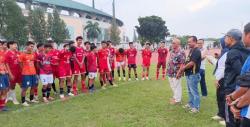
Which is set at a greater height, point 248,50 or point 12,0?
point 12,0

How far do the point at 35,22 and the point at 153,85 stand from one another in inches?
1511

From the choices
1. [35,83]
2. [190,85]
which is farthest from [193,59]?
[35,83]

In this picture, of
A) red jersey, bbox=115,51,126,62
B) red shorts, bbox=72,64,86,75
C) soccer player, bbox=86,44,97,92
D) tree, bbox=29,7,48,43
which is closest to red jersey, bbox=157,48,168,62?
red jersey, bbox=115,51,126,62

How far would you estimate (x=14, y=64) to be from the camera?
10.8 m

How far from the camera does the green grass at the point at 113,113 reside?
26.2ft

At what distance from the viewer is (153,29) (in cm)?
7744

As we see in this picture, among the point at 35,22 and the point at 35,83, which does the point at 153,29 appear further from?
the point at 35,83

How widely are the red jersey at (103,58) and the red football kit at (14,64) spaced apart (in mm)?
3831

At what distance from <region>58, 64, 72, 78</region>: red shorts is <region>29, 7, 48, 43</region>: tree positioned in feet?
129

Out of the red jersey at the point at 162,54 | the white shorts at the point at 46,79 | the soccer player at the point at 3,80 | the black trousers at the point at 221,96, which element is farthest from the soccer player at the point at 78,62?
the black trousers at the point at 221,96

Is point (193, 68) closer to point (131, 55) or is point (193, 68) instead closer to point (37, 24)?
point (131, 55)

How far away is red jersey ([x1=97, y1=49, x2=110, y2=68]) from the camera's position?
14.0 m

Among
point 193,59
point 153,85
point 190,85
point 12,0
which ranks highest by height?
point 12,0

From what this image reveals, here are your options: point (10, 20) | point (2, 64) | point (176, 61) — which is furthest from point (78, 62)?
point (10, 20)
